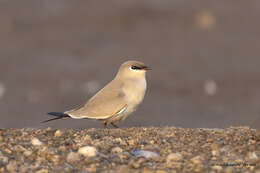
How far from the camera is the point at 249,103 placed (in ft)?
60.5

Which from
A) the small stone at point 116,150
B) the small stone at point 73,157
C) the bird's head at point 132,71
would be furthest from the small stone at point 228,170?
the bird's head at point 132,71

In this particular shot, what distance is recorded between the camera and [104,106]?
8828 millimetres

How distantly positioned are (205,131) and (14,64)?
13986mm

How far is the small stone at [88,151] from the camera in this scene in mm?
5844

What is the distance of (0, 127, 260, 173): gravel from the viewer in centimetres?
557

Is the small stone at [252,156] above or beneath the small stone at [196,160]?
above

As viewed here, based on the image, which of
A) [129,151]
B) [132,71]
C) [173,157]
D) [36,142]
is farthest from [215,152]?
[132,71]

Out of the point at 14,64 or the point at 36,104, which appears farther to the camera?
the point at 14,64

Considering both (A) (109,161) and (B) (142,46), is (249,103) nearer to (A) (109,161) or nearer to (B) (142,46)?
(B) (142,46)

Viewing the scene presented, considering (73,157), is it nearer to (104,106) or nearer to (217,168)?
(217,168)

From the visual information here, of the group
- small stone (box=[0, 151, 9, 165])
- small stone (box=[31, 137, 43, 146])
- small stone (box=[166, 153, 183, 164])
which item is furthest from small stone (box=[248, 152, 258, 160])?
small stone (box=[0, 151, 9, 165])

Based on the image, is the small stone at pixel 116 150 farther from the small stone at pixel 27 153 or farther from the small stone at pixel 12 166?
the small stone at pixel 12 166

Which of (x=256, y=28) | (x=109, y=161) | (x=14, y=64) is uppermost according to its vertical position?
(x=256, y=28)

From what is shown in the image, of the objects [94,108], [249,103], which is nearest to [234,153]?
[94,108]
